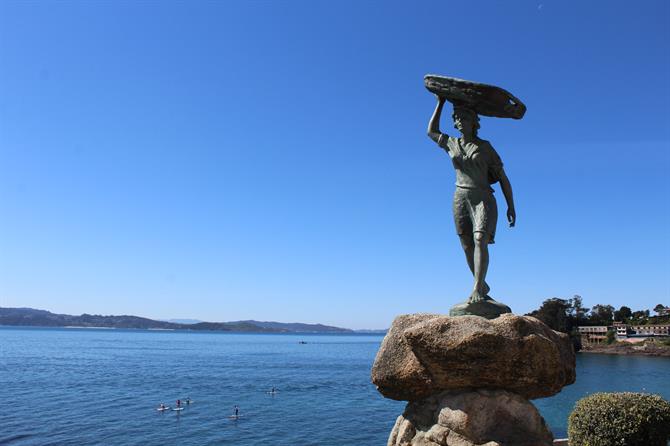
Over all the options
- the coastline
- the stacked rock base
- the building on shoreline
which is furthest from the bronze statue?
the building on shoreline

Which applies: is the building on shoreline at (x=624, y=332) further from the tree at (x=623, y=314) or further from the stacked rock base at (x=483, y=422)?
the stacked rock base at (x=483, y=422)

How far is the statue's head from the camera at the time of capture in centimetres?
917

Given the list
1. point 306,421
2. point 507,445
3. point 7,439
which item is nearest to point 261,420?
point 306,421

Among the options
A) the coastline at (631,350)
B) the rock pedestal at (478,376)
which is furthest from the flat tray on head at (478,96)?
the coastline at (631,350)

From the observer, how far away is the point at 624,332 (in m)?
110

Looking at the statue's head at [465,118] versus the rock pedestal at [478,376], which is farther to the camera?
the statue's head at [465,118]

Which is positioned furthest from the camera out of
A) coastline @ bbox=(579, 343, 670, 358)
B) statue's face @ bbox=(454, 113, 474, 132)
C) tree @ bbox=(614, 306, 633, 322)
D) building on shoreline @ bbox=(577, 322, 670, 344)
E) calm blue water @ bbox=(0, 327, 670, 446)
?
tree @ bbox=(614, 306, 633, 322)

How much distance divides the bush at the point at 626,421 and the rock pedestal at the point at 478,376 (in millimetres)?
6284

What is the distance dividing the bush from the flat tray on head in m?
8.31

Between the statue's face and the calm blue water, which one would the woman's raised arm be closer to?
the statue's face

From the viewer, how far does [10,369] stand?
2425 inches

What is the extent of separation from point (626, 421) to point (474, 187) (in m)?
8.09

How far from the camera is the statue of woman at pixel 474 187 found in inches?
344

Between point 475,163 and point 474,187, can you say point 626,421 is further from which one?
point 475,163
